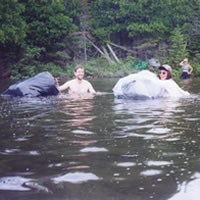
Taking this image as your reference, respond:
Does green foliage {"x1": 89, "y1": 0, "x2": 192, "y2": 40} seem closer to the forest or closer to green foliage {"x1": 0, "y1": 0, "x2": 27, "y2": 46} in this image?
the forest

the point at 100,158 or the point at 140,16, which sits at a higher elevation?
the point at 140,16

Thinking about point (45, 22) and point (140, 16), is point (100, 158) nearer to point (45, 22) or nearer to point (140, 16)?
point (45, 22)

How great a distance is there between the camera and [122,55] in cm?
3200

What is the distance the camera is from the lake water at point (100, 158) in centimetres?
244

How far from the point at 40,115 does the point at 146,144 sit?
9.54 feet

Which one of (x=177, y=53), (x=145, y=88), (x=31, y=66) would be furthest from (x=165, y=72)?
(x=31, y=66)

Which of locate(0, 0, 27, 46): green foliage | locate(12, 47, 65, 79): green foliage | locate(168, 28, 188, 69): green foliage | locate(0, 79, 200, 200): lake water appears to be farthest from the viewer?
locate(168, 28, 188, 69): green foliage

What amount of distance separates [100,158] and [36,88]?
23.7ft

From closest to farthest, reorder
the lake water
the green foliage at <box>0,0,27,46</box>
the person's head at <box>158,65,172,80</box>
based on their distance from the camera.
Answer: the lake water → the person's head at <box>158,65,172,80</box> → the green foliage at <box>0,0,27,46</box>

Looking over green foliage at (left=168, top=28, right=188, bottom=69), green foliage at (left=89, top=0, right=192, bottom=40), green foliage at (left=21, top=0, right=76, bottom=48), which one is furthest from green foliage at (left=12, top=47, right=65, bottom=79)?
green foliage at (left=168, top=28, right=188, bottom=69)

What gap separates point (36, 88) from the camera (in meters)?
10.2

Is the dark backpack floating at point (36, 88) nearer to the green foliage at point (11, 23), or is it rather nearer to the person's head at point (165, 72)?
the person's head at point (165, 72)

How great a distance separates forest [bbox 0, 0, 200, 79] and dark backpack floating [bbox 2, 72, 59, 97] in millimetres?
12783

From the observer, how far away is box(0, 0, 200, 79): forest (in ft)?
84.9
